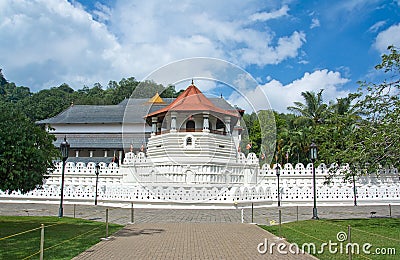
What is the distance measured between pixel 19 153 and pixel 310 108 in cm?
3478

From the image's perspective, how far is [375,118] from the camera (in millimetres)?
14367

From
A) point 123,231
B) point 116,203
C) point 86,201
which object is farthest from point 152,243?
point 86,201

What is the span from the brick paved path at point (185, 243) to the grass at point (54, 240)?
17.9 inches

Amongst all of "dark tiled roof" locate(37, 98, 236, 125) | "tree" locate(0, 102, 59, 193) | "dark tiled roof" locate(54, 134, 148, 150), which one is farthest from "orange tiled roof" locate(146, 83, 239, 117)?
"tree" locate(0, 102, 59, 193)

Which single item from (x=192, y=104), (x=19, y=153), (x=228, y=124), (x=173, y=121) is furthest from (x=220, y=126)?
(x=19, y=153)

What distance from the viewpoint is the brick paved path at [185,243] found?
28.4 feet

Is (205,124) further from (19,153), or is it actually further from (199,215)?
(19,153)

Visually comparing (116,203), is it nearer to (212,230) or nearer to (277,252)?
(212,230)

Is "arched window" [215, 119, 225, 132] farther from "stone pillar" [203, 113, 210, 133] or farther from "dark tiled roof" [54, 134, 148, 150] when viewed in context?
"dark tiled roof" [54, 134, 148, 150]

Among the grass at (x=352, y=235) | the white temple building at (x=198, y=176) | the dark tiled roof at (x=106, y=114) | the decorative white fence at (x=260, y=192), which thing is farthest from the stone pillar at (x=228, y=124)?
the grass at (x=352, y=235)

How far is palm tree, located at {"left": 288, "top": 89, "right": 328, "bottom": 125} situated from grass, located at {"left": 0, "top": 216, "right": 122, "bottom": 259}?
30.1m

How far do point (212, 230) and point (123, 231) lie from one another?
10.4 ft

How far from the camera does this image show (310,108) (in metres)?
40.9

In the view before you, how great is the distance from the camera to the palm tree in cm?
3984
